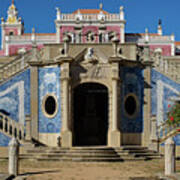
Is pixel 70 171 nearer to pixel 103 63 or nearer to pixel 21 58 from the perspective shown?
pixel 103 63

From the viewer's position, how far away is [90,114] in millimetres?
23578

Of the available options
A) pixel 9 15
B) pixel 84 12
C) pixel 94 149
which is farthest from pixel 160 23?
pixel 94 149

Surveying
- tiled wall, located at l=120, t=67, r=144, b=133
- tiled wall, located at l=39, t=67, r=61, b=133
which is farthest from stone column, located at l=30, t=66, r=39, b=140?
tiled wall, located at l=120, t=67, r=144, b=133

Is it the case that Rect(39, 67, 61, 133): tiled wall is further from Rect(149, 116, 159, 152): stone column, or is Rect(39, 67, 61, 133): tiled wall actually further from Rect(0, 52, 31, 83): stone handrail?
Rect(149, 116, 159, 152): stone column

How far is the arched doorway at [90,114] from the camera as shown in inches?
912

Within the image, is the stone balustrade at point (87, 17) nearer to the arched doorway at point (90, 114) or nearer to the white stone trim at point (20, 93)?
the arched doorway at point (90, 114)

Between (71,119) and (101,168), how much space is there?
481 centimetres

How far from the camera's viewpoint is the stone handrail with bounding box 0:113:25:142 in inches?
792

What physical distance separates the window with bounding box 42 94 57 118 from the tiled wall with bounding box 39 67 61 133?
0.51ft

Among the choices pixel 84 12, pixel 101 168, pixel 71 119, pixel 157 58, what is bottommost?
pixel 101 168

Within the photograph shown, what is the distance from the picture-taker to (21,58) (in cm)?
2233

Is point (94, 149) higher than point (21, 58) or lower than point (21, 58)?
lower

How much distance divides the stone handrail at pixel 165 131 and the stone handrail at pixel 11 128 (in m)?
6.51

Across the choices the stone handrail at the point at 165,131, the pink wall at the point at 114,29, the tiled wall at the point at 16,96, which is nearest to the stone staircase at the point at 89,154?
the stone handrail at the point at 165,131
